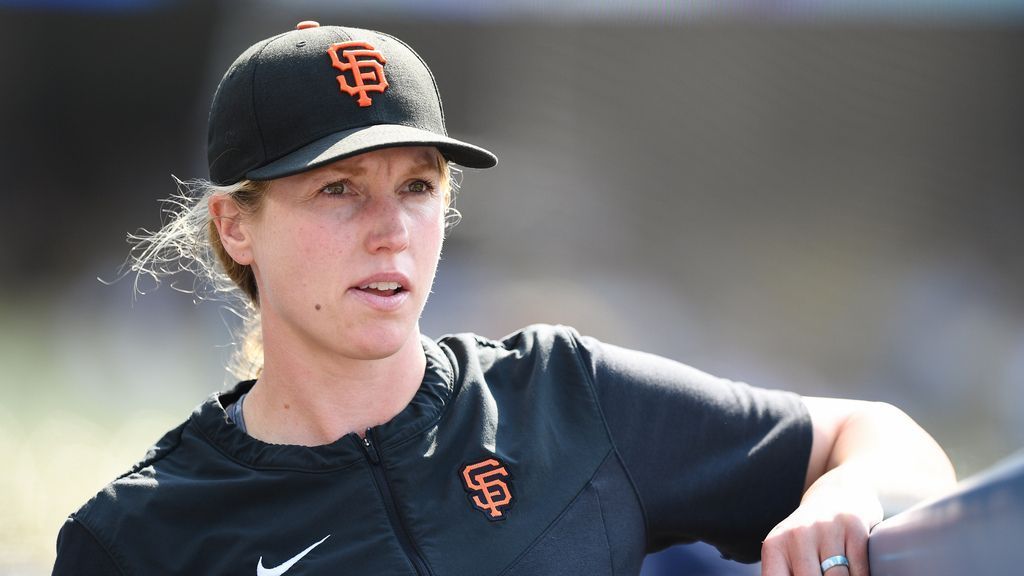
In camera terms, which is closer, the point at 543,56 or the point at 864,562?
the point at 864,562

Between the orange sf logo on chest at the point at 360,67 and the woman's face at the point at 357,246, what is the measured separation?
0.28 feet

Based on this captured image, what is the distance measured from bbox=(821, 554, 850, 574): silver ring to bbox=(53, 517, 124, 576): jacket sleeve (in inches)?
33.2

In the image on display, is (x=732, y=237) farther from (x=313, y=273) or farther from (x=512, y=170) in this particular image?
(x=313, y=273)

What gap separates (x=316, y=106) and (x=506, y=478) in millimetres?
547

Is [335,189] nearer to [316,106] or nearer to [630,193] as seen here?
[316,106]

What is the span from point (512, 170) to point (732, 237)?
1.07m

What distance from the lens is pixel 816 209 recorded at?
508cm

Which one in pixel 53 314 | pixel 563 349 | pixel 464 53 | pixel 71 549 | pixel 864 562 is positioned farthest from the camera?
pixel 464 53

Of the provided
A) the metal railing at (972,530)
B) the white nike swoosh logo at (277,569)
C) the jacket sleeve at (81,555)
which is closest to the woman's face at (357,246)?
the white nike swoosh logo at (277,569)

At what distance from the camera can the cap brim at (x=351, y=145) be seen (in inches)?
51.8

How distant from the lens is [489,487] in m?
1.44

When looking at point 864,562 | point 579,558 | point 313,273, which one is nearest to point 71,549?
point 313,273

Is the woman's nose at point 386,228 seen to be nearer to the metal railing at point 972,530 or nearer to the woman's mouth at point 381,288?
the woman's mouth at point 381,288

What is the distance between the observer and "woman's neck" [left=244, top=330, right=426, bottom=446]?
4.88ft
